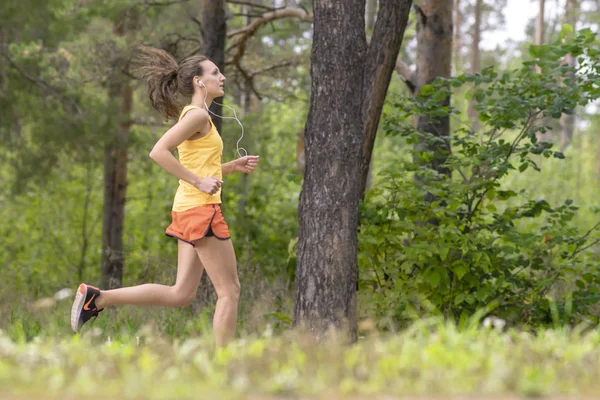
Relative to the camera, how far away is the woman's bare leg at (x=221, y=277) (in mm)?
4980

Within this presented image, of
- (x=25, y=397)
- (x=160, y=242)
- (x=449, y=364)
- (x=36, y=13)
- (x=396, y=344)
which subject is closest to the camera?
(x=25, y=397)

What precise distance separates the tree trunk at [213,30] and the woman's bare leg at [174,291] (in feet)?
14.4

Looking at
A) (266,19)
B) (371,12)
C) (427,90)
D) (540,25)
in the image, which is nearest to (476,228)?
(427,90)

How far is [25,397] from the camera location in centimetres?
303

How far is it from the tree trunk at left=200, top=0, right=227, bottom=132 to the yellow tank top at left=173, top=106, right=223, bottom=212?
4342 mm

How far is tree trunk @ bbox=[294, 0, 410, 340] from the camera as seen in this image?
549 centimetres

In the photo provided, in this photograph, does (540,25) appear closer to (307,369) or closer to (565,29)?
(565,29)

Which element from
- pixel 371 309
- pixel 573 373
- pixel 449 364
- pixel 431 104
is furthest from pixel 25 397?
pixel 431 104

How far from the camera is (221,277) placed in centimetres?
502

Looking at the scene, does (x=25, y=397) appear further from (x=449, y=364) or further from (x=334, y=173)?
(x=334, y=173)

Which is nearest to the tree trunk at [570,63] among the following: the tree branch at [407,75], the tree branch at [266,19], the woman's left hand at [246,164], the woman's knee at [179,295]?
the tree branch at [407,75]

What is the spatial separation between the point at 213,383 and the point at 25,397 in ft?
2.33

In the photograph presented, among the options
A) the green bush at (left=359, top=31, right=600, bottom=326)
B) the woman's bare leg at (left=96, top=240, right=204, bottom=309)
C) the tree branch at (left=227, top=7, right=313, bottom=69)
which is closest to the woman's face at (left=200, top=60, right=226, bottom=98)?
the woman's bare leg at (left=96, top=240, right=204, bottom=309)

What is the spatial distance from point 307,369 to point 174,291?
79.3 inches
